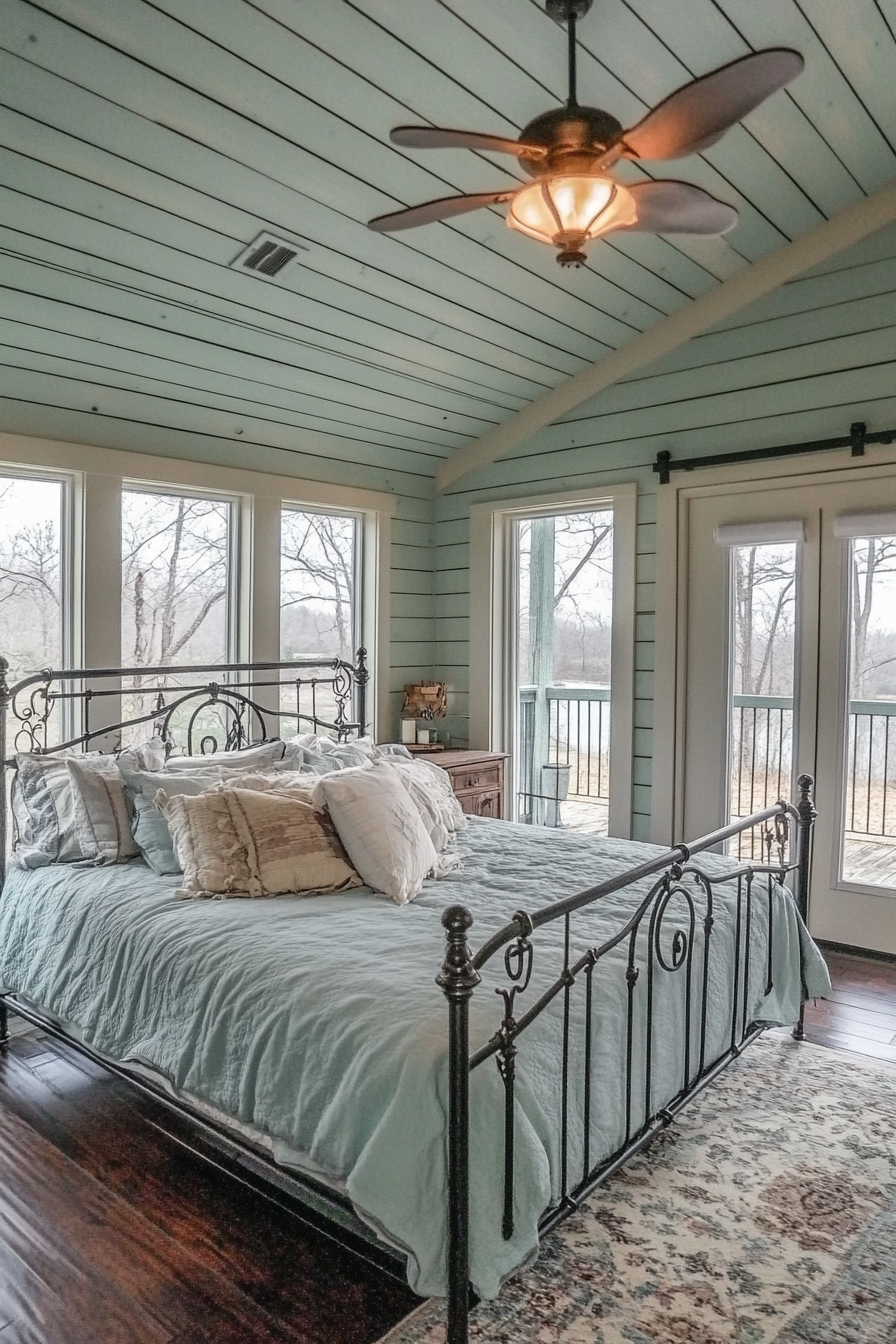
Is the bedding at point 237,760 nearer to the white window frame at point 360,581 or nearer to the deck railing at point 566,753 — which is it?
the white window frame at point 360,581

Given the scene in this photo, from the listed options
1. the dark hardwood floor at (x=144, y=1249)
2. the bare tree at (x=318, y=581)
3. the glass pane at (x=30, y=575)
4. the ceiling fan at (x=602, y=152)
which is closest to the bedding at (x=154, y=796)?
the dark hardwood floor at (x=144, y=1249)

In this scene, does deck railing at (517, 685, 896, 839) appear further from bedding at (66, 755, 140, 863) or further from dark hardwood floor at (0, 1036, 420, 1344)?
dark hardwood floor at (0, 1036, 420, 1344)

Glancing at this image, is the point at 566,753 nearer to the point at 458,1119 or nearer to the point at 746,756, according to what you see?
A: the point at 746,756

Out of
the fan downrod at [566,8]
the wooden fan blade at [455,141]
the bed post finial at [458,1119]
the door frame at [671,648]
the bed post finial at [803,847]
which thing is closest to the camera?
the bed post finial at [458,1119]

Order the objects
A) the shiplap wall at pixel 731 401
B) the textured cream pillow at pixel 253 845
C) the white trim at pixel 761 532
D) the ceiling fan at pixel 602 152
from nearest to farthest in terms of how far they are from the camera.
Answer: the ceiling fan at pixel 602 152 → the textured cream pillow at pixel 253 845 → the shiplap wall at pixel 731 401 → the white trim at pixel 761 532

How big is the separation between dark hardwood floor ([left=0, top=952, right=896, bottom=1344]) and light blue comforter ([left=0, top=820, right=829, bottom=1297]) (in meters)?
0.29

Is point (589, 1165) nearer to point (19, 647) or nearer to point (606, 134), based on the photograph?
point (606, 134)

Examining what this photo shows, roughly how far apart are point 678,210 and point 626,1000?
1.86 meters

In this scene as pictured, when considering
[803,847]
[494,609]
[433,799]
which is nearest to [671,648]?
[494,609]

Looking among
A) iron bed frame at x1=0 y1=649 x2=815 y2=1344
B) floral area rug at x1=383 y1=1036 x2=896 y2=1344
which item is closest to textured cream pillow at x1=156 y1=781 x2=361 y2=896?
iron bed frame at x1=0 y1=649 x2=815 y2=1344

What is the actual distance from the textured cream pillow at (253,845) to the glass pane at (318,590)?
1.73m

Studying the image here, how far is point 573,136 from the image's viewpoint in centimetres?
192

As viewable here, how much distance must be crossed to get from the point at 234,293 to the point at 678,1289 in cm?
322

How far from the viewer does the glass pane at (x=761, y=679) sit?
4.03m
